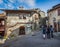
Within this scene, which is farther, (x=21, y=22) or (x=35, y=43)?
(x=21, y=22)

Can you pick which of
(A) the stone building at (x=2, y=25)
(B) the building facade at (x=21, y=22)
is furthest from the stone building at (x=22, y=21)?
(A) the stone building at (x=2, y=25)

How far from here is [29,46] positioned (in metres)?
12.9

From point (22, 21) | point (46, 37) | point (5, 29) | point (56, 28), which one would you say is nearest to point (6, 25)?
point (5, 29)

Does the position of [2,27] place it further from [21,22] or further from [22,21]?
[22,21]

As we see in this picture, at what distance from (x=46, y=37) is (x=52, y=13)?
1381 cm

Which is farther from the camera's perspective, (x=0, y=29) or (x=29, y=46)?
(x=0, y=29)

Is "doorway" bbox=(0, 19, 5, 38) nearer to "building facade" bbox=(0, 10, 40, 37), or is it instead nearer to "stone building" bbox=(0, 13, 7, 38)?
"stone building" bbox=(0, 13, 7, 38)

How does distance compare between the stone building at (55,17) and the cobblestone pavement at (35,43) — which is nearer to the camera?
the cobblestone pavement at (35,43)

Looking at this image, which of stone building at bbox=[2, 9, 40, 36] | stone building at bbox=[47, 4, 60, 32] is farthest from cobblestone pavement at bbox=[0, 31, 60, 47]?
stone building at bbox=[47, 4, 60, 32]

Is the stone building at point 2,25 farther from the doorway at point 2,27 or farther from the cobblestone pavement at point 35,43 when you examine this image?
the cobblestone pavement at point 35,43

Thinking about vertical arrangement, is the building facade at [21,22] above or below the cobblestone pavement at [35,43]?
above

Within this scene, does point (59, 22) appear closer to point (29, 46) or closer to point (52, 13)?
point (52, 13)

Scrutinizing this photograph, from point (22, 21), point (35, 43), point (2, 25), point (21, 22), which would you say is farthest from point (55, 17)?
point (35, 43)

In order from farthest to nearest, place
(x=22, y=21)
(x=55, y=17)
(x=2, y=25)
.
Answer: (x=55, y=17) < (x=2, y=25) < (x=22, y=21)
